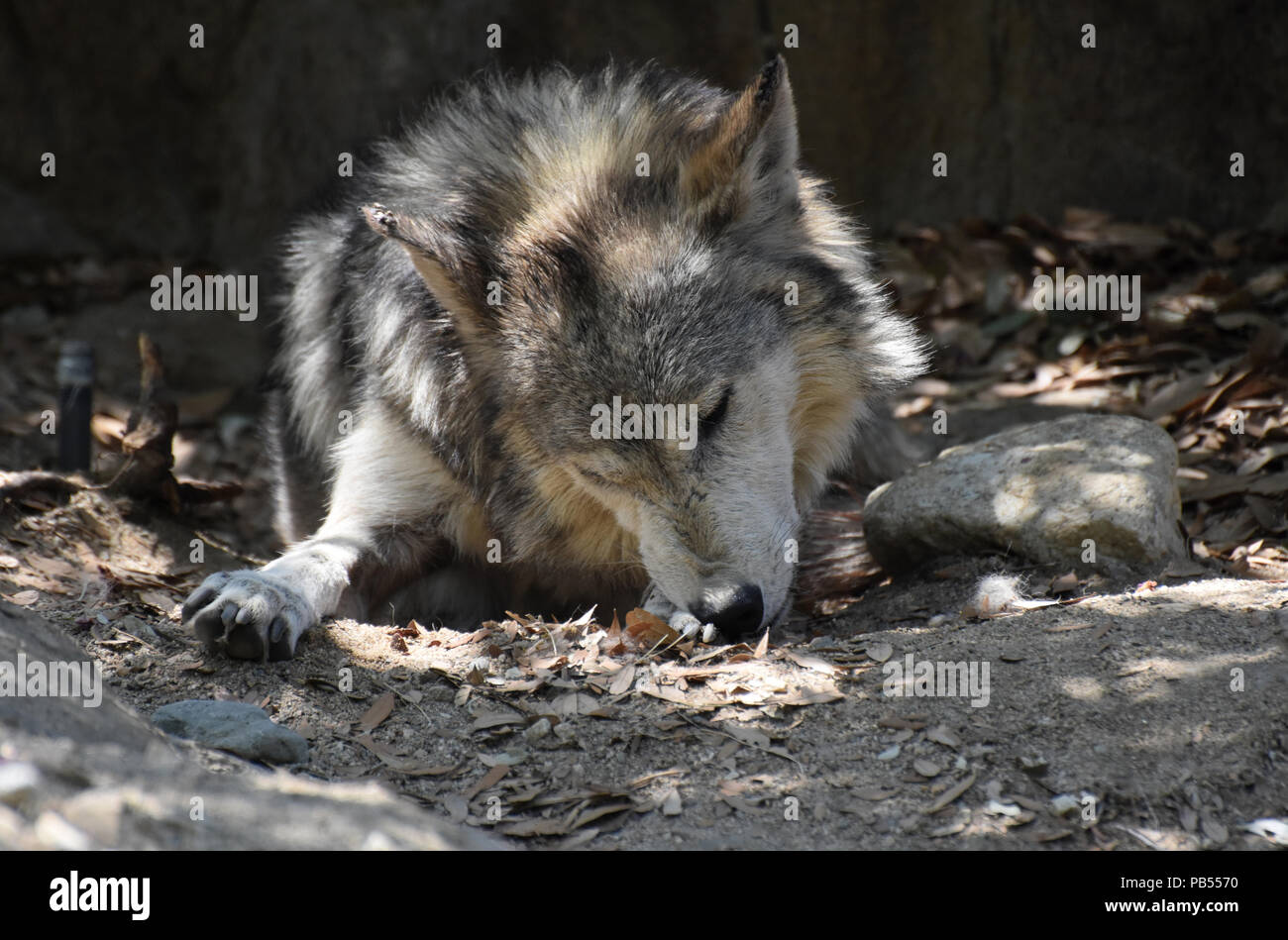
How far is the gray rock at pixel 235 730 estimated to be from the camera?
119 inches

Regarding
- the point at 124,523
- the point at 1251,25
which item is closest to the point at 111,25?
the point at 124,523

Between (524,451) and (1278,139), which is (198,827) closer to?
(524,451)

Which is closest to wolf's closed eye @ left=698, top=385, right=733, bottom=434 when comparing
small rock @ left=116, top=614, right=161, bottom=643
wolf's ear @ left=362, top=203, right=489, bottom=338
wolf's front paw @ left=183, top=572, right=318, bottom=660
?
wolf's ear @ left=362, top=203, right=489, bottom=338

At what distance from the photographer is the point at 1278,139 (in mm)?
6891

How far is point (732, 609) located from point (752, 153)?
1.54 m

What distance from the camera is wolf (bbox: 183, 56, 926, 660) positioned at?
3.86 m

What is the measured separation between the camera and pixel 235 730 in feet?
10.0

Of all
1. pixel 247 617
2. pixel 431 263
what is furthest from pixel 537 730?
pixel 431 263

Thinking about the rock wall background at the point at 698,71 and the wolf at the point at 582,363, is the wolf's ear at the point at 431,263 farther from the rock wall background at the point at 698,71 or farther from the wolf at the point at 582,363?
the rock wall background at the point at 698,71

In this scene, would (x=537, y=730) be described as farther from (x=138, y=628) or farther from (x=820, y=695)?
(x=138, y=628)

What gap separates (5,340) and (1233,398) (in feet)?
23.2

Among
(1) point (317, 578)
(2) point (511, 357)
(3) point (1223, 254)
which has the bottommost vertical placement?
(1) point (317, 578)

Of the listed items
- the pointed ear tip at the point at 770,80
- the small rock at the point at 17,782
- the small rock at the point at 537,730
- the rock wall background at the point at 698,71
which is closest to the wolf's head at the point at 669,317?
the pointed ear tip at the point at 770,80

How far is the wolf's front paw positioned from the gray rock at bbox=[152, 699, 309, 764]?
0.44 meters
